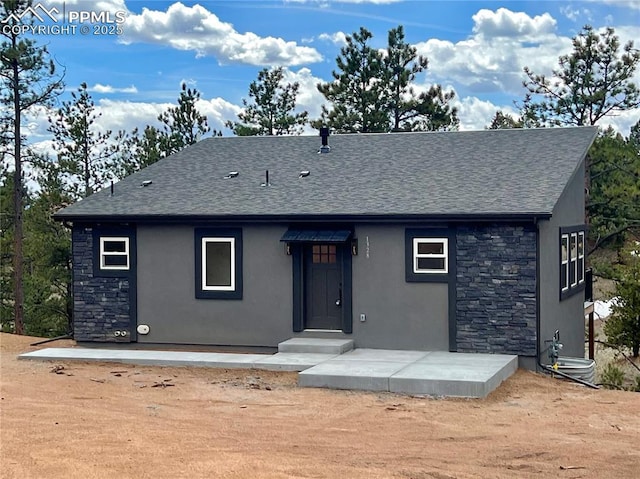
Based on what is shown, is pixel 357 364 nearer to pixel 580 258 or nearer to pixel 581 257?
pixel 580 258

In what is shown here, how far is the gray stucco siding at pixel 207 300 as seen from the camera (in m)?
14.7

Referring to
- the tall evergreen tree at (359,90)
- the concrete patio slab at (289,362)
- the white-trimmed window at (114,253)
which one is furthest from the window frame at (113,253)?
the tall evergreen tree at (359,90)

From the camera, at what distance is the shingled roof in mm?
14047

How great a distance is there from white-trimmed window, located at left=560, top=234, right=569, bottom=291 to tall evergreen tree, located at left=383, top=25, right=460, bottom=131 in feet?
50.4

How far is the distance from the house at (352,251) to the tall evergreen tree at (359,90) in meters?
13.8

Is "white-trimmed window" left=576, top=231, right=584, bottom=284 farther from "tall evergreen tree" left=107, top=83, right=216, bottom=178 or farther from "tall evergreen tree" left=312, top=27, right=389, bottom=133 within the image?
"tall evergreen tree" left=107, top=83, right=216, bottom=178

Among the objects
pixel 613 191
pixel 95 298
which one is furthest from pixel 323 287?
pixel 613 191

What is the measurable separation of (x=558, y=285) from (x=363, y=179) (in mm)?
4125

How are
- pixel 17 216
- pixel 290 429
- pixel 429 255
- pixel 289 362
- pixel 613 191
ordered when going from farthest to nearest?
pixel 613 191, pixel 17 216, pixel 429 255, pixel 289 362, pixel 290 429

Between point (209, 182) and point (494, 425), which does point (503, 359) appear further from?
point (209, 182)

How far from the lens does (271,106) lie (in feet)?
109

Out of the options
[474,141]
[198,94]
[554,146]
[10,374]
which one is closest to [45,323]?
[198,94]

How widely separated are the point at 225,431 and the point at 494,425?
10.1 feet

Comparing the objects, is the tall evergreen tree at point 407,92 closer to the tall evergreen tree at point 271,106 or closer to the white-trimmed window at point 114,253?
the tall evergreen tree at point 271,106
